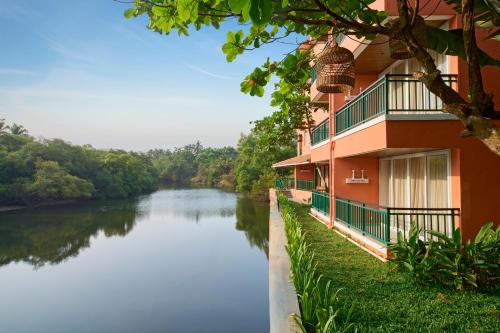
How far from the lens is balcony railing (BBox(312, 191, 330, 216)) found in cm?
1439

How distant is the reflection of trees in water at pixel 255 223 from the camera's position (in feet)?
78.5

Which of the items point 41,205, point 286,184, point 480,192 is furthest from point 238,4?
point 41,205

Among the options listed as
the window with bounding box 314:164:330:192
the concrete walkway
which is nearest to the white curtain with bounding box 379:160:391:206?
the concrete walkway

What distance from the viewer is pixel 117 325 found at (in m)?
11.9

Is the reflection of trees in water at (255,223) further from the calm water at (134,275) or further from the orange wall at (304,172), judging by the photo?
the orange wall at (304,172)

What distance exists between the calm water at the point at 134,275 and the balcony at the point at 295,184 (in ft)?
10.6

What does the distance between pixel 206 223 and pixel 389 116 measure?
1056 inches

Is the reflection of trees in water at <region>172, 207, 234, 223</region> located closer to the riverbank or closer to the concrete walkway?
the riverbank

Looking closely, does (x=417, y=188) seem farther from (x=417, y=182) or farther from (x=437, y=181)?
(x=437, y=181)

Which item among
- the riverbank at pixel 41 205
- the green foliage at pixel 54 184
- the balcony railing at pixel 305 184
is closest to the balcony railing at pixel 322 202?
the balcony railing at pixel 305 184

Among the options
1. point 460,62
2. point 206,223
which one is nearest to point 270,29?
point 460,62

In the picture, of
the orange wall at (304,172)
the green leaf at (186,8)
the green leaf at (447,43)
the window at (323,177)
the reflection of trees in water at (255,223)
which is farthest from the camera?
the orange wall at (304,172)

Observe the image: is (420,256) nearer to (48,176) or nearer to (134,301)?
(134,301)

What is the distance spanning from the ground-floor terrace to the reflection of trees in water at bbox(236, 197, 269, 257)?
8.31m
